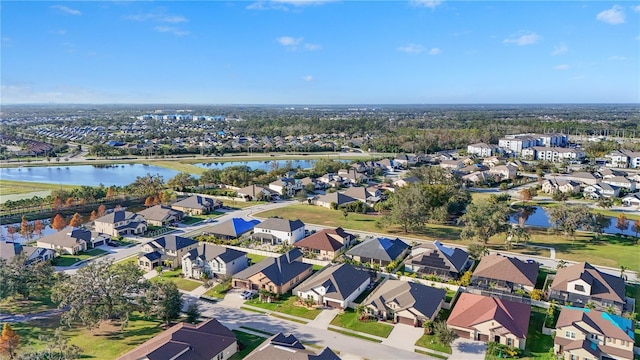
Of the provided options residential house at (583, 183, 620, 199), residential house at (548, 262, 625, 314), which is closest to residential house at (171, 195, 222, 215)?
residential house at (548, 262, 625, 314)

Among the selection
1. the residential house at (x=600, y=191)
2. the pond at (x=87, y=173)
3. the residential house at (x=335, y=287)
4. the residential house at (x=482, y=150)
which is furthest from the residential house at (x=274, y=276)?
the residential house at (x=482, y=150)

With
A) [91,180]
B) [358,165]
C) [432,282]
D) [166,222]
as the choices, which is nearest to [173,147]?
[91,180]

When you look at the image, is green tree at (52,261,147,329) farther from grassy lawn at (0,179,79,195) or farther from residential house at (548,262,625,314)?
grassy lawn at (0,179,79,195)

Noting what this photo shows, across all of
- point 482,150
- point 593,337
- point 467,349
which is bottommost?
point 467,349

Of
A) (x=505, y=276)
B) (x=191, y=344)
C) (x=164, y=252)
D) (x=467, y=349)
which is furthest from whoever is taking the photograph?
(x=164, y=252)

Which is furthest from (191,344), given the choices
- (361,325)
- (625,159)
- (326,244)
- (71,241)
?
(625,159)

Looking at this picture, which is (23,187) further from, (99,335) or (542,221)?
(542,221)
